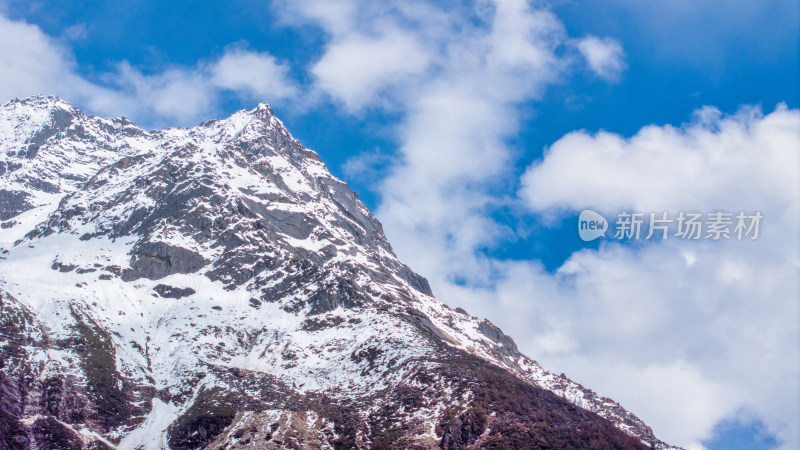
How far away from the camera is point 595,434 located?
548 feet

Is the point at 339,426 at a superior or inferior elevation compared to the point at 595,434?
inferior

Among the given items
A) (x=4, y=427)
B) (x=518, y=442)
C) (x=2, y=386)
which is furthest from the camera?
(x=2, y=386)

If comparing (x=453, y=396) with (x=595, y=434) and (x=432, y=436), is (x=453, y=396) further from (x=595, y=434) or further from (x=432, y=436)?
(x=595, y=434)

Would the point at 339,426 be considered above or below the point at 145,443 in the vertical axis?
above

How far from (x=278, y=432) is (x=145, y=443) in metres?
41.3

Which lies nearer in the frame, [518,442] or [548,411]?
[518,442]

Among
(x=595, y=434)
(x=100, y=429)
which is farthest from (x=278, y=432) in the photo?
(x=595, y=434)

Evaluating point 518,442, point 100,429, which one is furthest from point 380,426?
point 100,429

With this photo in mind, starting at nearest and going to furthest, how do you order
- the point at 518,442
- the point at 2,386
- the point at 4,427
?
the point at 518,442
the point at 4,427
the point at 2,386

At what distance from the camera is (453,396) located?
182 m

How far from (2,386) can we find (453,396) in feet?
400

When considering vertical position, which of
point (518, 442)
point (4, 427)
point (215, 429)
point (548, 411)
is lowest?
point (4, 427)

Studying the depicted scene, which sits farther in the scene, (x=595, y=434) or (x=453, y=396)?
(x=453, y=396)

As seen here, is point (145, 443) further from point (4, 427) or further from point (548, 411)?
point (548, 411)
